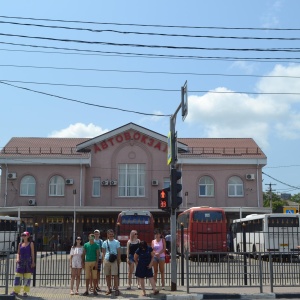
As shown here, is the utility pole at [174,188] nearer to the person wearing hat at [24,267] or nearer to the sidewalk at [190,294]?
the sidewalk at [190,294]

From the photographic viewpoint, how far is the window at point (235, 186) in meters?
44.3

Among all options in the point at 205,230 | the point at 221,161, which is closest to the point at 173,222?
the point at 205,230

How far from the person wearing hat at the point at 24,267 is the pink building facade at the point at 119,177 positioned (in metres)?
27.8

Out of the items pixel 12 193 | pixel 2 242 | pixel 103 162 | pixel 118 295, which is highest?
pixel 103 162

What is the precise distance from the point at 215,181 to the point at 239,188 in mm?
2230

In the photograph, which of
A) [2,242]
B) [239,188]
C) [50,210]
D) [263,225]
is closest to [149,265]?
[2,242]

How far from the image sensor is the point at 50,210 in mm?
41219

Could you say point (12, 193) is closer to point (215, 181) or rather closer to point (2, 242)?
point (215, 181)

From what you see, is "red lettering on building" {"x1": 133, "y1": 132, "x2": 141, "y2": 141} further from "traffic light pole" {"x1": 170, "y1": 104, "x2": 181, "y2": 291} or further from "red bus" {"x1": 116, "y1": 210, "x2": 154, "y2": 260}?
"traffic light pole" {"x1": 170, "y1": 104, "x2": 181, "y2": 291}

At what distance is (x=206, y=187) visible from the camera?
44.5 m

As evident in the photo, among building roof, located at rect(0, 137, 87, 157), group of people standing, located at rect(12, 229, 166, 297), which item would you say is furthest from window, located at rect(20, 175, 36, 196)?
group of people standing, located at rect(12, 229, 166, 297)

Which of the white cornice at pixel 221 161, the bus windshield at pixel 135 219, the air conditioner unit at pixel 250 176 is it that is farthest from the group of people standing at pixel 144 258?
the air conditioner unit at pixel 250 176

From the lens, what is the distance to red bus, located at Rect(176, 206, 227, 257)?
78.4ft

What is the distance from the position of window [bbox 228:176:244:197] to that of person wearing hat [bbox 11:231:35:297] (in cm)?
3159
